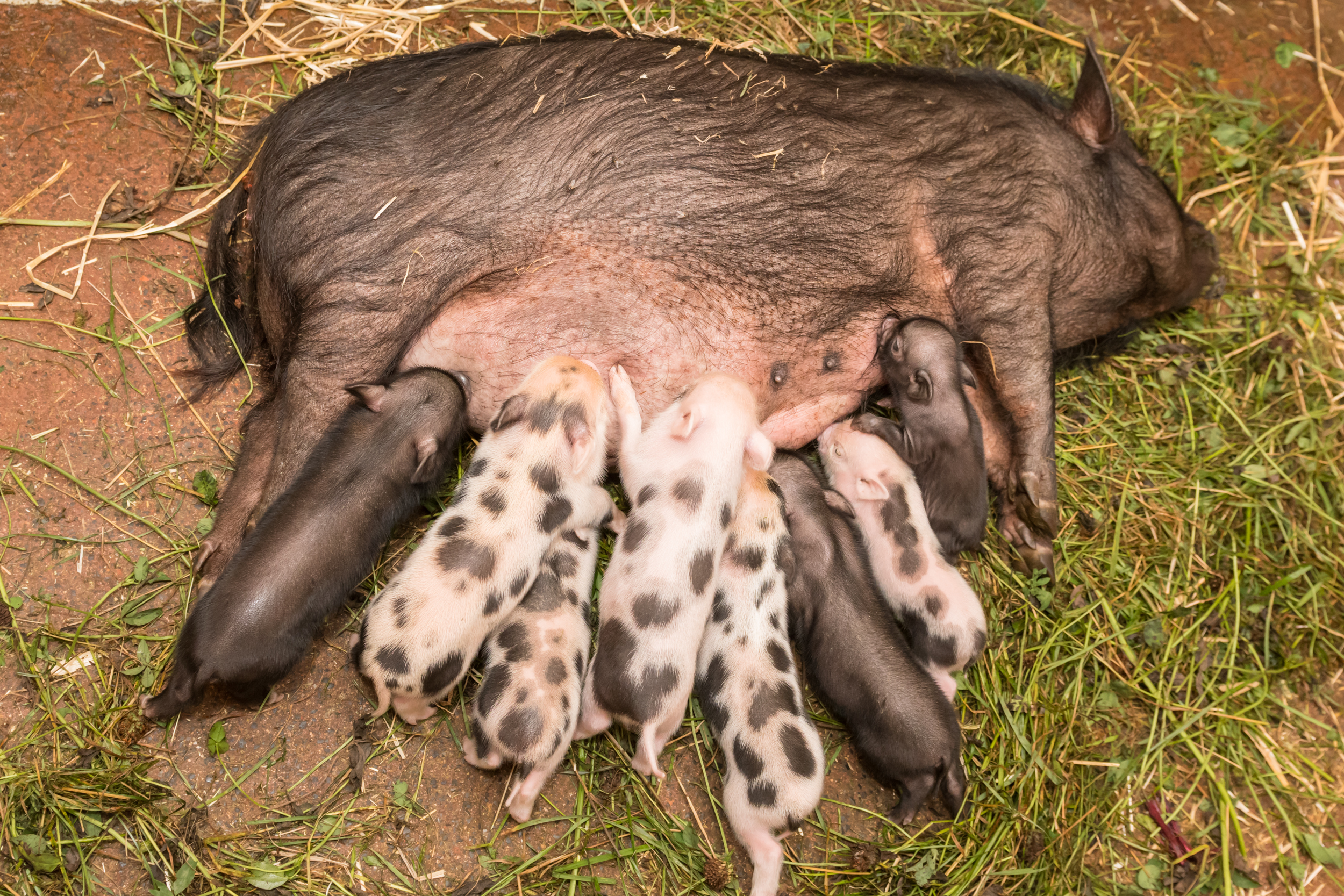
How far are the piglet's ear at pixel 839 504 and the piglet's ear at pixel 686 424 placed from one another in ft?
1.93

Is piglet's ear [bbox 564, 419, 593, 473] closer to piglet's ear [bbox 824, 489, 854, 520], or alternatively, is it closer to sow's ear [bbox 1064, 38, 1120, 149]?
piglet's ear [bbox 824, 489, 854, 520]

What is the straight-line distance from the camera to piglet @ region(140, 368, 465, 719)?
2391mm

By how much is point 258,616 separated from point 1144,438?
3.38m

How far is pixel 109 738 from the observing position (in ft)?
8.43

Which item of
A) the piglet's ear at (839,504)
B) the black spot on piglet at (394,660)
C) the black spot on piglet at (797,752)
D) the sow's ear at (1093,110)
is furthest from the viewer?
the sow's ear at (1093,110)

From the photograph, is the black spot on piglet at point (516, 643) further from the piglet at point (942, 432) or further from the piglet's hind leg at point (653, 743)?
the piglet at point (942, 432)

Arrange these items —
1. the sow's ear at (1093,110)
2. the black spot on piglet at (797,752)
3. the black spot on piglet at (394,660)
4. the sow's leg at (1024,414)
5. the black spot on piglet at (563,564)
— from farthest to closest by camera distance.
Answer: the sow's ear at (1093,110), the sow's leg at (1024,414), the black spot on piglet at (563,564), the black spot on piglet at (797,752), the black spot on piglet at (394,660)

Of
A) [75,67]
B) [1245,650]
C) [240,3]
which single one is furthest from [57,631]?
[1245,650]

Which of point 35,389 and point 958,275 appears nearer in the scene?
point 35,389

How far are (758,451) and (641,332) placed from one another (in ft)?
1.89

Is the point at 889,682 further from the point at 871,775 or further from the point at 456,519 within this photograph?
the point at 456,519

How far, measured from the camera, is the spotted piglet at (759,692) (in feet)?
8.21

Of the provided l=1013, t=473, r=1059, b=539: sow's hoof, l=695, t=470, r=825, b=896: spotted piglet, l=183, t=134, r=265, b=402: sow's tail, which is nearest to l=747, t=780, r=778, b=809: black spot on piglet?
l=695, t=470, r=825, b=896: spotted piglet

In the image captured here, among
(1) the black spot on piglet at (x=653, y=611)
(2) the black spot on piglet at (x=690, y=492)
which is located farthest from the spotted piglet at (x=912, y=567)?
(1) the black spot on piglet at (x=653, y=611)
